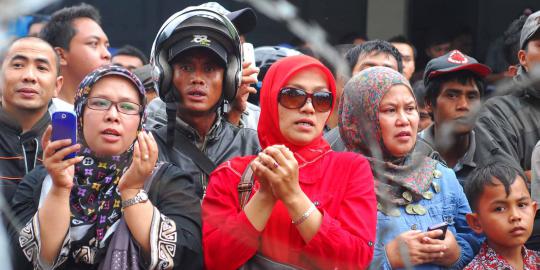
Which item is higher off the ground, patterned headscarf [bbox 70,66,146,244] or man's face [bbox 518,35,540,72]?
man's face [bbox 518,35,540,72]

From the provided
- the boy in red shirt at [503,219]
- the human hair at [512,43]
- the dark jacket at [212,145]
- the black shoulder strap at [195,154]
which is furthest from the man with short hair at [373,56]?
the black shoulder strap at [195,154]

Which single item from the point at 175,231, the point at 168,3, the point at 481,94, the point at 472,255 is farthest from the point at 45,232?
the point at 168,3

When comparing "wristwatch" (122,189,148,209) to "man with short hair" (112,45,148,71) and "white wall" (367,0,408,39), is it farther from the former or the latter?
"man with short hair" (112,45,148,71)

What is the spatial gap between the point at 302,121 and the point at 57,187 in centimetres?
78

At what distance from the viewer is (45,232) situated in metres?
2.60

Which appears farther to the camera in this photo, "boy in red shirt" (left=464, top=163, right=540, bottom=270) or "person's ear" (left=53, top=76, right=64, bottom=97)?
"person's ear" (left=53, top=76, right=64, bottom=97)

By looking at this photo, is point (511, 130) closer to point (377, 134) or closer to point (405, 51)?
point (377, 134)

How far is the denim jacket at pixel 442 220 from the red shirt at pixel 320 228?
0.25 metres

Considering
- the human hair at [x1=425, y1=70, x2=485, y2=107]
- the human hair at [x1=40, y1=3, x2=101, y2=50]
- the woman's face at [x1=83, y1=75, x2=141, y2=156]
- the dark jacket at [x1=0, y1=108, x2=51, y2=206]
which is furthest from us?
the human hair at [x1=40, y1=3, x2=101, y2=50]

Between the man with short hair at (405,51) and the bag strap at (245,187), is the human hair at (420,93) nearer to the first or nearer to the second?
the man with short hair at (405,51)

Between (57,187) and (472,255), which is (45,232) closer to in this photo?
A: (57,187)

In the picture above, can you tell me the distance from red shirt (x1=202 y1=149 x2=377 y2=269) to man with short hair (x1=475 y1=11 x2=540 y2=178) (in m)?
0.92

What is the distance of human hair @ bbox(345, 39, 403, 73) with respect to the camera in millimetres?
4180

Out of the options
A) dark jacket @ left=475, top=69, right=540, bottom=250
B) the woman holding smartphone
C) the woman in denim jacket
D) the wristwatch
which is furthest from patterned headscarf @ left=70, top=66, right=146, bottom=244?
dark jacket @ left=475, top=69, right=540, bottom=250
